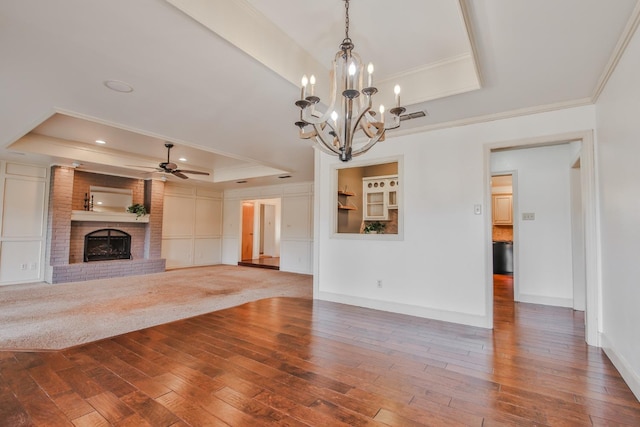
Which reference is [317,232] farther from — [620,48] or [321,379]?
[620,48]

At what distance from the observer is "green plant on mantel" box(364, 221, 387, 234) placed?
226 inches

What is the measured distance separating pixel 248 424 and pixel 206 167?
734 cm

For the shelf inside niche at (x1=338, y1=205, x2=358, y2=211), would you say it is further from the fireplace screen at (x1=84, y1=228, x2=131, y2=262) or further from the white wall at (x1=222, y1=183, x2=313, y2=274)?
the fireplace screen at (x1=84, y1=228, x2=131, y2=262)

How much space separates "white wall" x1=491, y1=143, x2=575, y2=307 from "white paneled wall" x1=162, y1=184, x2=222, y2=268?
27.3 ft

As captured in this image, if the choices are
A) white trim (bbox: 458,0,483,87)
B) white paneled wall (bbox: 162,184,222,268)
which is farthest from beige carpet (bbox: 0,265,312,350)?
white trim (bbox: 458,0,483,87)

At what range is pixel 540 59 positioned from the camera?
2.52 meters

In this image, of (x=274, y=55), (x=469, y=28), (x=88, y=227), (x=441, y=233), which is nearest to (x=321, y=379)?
→ (x=441, y=233)

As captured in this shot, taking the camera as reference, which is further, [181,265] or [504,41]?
[181,265]

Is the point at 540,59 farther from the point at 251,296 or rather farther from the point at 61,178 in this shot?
the point at 61,178

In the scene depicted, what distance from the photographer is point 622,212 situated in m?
2.39

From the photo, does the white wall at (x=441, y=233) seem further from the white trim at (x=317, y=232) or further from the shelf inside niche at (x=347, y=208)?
the shelf inside niche at (x=347, y=208)

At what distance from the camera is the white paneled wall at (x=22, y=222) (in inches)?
238

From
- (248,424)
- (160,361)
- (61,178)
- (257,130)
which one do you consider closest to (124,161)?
(61,178)

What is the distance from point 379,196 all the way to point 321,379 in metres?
4.30
